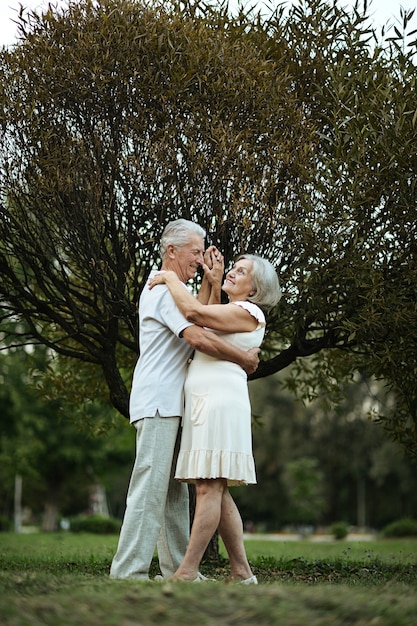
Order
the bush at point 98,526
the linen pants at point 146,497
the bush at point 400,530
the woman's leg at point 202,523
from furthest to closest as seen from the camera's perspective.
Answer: the bush at point 98,526, the bush at point 400,530, the linen pants at point 146,497, the woman's leg at point 202,523

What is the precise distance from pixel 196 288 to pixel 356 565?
161 inches

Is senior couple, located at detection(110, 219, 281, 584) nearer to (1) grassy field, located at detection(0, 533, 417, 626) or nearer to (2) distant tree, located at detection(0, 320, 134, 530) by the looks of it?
(1) grassy field, located at detection(0, 533, 417, 626)

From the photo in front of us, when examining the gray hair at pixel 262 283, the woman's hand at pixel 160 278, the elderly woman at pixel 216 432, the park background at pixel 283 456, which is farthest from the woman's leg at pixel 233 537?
the park background at pixel 283 456

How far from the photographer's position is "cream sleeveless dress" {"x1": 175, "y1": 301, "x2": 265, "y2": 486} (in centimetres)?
→ 569

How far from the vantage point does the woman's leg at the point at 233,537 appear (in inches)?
231

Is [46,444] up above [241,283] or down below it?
above

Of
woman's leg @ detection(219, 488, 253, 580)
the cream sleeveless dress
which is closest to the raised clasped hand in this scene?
the cream sleeveless dress

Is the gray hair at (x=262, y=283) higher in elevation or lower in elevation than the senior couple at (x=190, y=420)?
higher

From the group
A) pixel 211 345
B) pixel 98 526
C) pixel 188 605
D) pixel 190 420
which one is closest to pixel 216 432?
pixel 190 420

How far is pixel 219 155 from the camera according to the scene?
8.30 metres

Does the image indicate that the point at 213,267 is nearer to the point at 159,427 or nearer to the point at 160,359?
the point at 160,359

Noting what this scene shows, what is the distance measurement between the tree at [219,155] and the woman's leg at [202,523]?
3180 mm

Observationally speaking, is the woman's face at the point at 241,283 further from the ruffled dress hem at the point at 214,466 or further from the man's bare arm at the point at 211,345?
the ruffled dress hem at the point at 214,466

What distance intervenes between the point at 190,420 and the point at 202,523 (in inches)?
28.4
